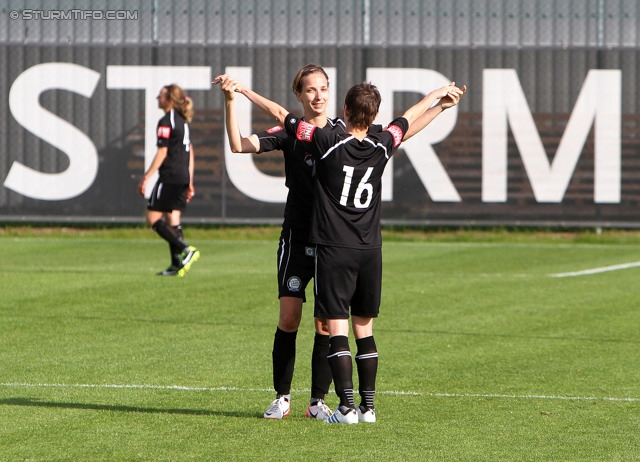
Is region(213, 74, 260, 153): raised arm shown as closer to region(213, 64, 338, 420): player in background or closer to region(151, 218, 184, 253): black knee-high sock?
region(213, 64, 338, 420): player in background

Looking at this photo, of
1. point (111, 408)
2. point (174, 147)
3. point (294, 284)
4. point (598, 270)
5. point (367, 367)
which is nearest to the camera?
point (367, 367)

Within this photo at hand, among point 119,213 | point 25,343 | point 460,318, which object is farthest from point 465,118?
point 25,343

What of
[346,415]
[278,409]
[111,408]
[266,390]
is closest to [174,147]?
[266,390]

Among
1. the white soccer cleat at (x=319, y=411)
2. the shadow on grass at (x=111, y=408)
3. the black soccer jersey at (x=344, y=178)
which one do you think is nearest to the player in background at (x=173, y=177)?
the shadow on grass at (x=111, y=408)

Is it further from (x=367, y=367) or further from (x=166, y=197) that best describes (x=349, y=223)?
(x=166, y=197)

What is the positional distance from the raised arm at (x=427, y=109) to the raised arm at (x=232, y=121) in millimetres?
844

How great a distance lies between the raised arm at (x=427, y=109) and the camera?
6305 millimetres

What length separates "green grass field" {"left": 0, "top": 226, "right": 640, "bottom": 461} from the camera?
228 inches

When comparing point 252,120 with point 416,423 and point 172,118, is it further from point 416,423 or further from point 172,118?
point 416,423

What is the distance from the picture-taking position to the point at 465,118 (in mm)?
19109

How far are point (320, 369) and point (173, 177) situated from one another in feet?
25.1

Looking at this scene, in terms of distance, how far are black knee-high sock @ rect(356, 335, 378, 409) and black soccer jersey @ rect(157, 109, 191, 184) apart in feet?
25.9

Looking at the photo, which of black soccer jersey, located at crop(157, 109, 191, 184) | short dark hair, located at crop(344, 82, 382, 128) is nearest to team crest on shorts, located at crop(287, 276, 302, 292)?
short dark hair, located at crop(344, 82, 382, 128)

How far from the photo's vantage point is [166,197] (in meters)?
13.7
